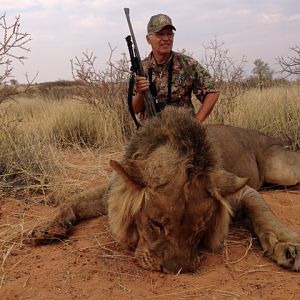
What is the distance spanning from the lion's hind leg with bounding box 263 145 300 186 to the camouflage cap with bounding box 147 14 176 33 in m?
1.89

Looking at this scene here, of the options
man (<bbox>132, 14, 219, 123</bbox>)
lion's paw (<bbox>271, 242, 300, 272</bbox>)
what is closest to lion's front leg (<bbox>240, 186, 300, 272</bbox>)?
lion's paw (<bbox>271, 242, 300, 272</bbox>)

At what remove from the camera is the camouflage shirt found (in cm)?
596

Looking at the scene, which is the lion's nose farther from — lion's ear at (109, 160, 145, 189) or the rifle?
the rifle

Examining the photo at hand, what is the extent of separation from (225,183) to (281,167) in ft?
8.11

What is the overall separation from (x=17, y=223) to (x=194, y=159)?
2.08 metres

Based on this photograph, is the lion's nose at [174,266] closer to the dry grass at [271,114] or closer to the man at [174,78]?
the man at [174,78]

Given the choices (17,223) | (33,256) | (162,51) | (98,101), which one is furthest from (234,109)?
(33,256)

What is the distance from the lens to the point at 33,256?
12.5ft

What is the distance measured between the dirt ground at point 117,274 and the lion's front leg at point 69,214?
85 mm

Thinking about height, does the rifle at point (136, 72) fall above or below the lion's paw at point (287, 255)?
above

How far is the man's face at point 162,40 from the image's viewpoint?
18.7ft

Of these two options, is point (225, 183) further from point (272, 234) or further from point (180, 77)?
point (180, 77)

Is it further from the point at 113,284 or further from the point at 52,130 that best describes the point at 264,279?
the point at 52,130

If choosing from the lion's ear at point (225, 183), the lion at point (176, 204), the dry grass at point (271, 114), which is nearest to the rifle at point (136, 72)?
the lion at point (176, 204)
